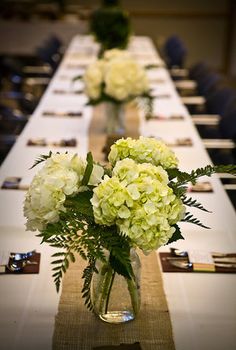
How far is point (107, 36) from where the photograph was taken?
5609 mm

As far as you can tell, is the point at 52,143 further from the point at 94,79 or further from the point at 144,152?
the point at 144,152

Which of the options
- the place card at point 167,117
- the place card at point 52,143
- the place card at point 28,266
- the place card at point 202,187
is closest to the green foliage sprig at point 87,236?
the place card at point 28,266

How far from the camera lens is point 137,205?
134 cm

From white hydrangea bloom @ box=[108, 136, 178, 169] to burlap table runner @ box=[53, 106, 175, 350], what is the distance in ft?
1.34

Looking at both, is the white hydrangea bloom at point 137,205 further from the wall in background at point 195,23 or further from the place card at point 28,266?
the wall in background at point 195,23

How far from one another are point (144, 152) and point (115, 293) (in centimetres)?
36

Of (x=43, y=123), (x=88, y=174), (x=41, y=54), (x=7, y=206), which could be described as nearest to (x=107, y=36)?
(x=41, y=54)

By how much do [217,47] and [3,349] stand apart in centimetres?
882

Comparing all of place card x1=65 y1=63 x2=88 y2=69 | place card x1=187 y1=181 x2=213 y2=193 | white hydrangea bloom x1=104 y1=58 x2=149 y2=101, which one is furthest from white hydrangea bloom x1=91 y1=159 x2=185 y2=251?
place card x1=65 y1=63 x2=88 y2=69

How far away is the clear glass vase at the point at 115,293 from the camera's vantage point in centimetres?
154

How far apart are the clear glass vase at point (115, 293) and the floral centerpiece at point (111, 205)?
12mm

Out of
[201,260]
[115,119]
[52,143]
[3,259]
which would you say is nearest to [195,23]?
[115,119]

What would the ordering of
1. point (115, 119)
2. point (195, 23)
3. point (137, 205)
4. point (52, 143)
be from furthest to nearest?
point (195, 23) < point (115, 119) < point (52, 143) < point (137, 205)

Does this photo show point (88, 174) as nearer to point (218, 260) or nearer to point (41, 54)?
point (218, 260)
